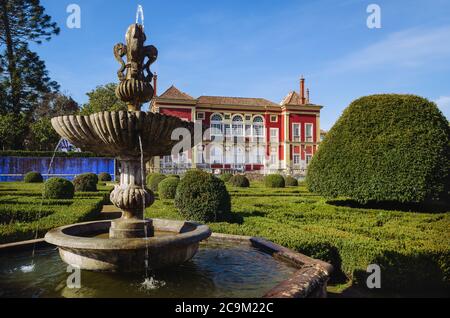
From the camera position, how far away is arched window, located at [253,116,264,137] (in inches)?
1601

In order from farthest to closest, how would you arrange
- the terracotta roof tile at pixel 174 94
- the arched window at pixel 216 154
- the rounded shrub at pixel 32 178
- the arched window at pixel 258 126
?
1. the arched window at pixel 258 126
2. the arched window at pixel 216 154
3. the terracotta roof tile at pixel 174 94
4. the rounded shrub at pixel 32 178

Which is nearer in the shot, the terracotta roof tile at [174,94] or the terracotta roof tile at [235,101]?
the terracotta roof tile at [174,94]

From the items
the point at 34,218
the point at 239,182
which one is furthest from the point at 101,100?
the point at 34,218

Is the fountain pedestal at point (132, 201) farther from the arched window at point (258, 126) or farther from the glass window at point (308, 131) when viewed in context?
the glass window at point (308, 131)

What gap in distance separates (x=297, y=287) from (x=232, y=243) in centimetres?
282

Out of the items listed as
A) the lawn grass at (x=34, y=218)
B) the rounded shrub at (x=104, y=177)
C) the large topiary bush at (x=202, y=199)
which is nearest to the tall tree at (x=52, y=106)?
the rounded shrub at (x=104, y=177)

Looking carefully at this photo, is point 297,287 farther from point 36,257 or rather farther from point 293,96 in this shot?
point 293,96

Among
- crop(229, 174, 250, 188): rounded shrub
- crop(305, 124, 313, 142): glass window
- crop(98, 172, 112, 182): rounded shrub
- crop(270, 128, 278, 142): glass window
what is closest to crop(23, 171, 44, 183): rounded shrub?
crop(98, 172, 112, 182): rounded shrub

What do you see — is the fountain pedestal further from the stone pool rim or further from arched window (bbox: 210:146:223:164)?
arched window (bbox: 210:146:223:164)

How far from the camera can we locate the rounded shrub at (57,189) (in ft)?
42.2

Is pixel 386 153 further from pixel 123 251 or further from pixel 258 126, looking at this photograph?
pixel 258 126

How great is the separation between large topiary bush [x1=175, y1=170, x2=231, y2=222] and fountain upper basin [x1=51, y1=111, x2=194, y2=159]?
164 inches

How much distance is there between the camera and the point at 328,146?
537 inches

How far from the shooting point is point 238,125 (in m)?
40.2
